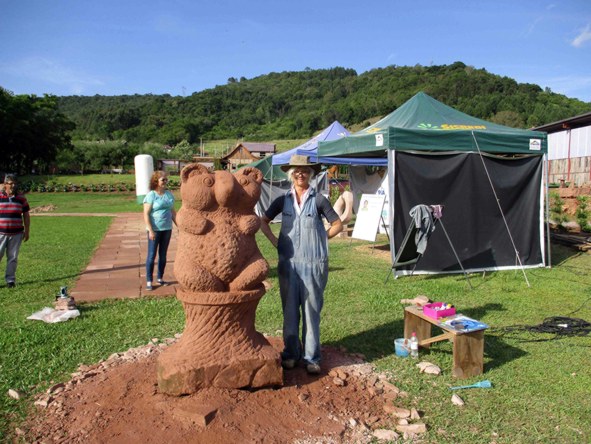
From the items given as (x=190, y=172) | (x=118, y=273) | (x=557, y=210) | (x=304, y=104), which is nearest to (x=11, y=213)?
(x=118, y=273)

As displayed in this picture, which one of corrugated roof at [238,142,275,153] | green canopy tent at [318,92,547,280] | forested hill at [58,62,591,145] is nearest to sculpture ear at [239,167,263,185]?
green canopy tent at [318,92,547,280]

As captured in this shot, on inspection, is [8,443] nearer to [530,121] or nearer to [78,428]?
[78,428]

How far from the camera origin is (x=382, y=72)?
84062 mm

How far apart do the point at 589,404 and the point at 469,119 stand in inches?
254

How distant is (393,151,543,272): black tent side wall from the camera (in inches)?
306

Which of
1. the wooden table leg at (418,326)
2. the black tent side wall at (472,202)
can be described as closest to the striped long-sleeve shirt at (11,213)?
the wooden table leg at (418,326)

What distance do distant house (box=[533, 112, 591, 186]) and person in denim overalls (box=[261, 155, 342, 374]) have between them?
1845 cm

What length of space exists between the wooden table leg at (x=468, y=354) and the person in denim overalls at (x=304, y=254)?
3.90 ft

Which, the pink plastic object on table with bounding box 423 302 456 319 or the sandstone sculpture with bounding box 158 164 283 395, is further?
the pink plastic object on table with bounding box 423 302 456 319

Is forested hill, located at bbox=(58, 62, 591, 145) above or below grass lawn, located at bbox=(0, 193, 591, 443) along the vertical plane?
above

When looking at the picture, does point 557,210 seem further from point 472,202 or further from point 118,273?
point 118,273

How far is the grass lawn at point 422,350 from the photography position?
3.27 m

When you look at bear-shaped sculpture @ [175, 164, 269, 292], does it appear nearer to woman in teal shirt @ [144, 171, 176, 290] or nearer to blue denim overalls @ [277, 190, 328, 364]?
blue denim overalls @ [277, 190, 328, 364]

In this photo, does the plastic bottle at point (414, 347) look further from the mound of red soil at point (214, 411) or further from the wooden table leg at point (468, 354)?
the mound of red soil at point (214, 411)
